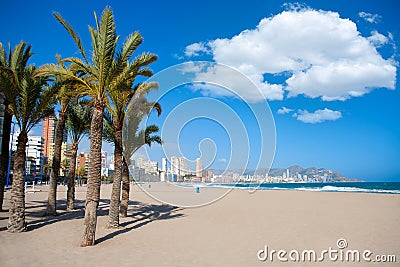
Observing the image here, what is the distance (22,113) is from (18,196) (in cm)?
280

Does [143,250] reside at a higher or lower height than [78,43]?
lower

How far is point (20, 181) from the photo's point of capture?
1007cm

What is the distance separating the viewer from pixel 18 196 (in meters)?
9.88

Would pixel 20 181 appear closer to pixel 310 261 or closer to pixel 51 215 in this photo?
pixel 51 215

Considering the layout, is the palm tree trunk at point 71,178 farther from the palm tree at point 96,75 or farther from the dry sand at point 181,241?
the palm tree at point 96,75

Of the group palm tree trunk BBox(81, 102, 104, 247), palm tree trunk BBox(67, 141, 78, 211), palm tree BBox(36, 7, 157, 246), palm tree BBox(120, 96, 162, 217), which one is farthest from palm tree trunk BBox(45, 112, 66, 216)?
palm tree trunk BBox(81, 102, 104, 247)

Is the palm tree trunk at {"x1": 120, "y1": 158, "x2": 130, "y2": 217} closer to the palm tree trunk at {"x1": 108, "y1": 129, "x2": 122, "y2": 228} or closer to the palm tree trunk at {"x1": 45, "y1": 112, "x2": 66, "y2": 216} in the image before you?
the palm tree trunk at {"x1": 108, "y1": 129, "x2": 122, "y2": 228}

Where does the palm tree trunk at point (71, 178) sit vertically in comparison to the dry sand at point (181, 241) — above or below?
above

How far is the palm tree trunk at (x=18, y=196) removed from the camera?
384 inches

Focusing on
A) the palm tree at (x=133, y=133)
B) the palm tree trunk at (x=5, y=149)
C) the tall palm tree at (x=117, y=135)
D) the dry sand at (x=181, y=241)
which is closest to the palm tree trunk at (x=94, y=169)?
the dry sand at (x=181, y=241)

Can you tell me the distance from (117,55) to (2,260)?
669 centimetres

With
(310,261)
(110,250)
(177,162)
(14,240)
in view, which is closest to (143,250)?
(110,250)

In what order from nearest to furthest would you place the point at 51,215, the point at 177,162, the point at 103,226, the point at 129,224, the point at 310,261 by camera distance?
the point at 310,261, the point at 103,226, the point at 129,224, the point at 51,215, the point at 177,162

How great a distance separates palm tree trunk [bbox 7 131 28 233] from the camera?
32.0 ft
